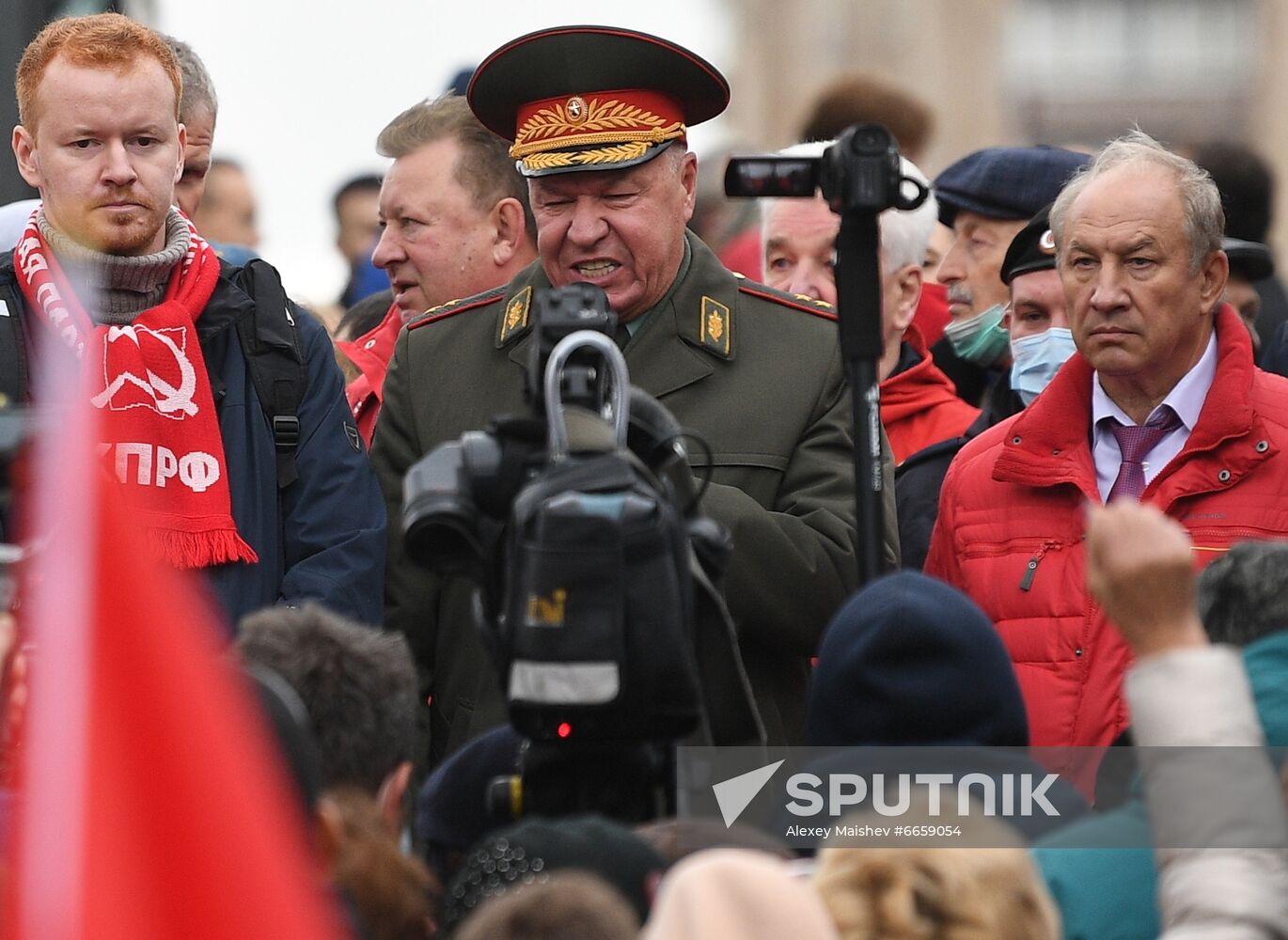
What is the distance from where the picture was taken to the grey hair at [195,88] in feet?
19.5

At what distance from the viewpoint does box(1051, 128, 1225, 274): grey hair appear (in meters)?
5.20

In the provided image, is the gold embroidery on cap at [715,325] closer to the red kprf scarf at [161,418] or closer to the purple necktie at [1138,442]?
the purple necktie at [1138,442]

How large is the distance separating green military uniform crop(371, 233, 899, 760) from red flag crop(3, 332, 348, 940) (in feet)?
6.80

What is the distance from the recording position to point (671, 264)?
5223 mm

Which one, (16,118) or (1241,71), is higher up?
(1241,71)

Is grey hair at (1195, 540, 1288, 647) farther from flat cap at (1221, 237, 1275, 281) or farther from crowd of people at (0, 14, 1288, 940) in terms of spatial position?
flat cap at (1221, 237, 1275, 281)

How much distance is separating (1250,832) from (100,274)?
2577 millimetres

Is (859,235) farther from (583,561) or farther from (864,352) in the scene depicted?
(583,561)

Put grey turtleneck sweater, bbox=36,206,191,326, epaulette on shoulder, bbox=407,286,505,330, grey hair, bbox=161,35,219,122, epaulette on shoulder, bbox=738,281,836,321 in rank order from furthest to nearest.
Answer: grey hair, bbox=161,35,219,122 → epaulette on shoulder, bbox=407,286,505,330 → epaulette on shoulder, bbox=738,281,836,321 → grey turtleneck sweater, bbox=36,206,191,326

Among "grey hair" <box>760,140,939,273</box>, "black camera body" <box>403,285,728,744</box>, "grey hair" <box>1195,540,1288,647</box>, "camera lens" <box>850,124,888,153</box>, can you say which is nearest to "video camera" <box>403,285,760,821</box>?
"black camera body" <box>403,285,728,744</box>

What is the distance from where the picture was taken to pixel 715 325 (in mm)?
5191

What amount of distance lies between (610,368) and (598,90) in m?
1.31

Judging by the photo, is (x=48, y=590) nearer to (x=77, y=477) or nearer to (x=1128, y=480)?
(x=77, y=477)

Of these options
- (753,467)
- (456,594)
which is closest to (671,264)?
(753,467)
